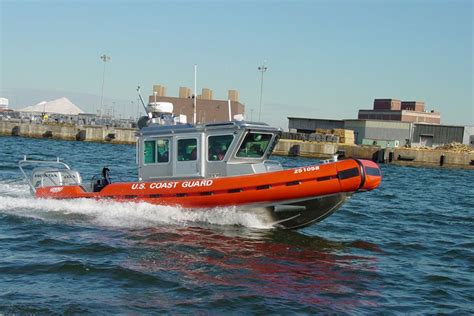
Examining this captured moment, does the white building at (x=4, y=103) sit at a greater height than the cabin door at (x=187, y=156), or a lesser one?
greater

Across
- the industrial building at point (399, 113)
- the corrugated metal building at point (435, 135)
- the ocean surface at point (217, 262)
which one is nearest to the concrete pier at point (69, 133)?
the corrugated metal building at point (435, 135)

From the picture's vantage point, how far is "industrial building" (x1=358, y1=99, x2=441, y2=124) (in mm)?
100875

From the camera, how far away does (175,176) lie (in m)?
13.7

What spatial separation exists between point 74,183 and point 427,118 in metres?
96.9

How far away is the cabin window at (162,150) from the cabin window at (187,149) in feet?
1.09

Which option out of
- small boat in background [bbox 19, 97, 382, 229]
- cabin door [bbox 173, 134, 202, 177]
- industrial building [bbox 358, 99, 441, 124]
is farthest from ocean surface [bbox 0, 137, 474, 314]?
industrial building [bbox 358, 99, 441, 124]

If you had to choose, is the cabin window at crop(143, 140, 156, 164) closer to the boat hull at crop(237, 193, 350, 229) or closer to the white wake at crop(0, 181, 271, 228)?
the white wake at crop(0, 181, 271, 228)

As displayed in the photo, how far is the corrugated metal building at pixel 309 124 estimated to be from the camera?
74.8m

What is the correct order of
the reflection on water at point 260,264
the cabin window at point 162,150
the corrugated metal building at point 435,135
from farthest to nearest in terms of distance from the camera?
1. the corrugated metal building at point 435,135
2. the cabin window at point 162,150
3. the reflection on water at point 260,264

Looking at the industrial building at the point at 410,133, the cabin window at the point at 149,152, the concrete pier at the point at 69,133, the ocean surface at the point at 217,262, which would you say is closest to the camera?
the ocean surface at the point at 217,262

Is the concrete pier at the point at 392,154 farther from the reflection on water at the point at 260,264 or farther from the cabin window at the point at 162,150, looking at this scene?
the reflection on water at the point at 260,264

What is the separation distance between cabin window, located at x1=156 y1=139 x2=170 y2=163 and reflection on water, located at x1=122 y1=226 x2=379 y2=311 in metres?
1.84

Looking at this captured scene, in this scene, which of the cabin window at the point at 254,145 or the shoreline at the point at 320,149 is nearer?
the cabin window at the point at 254,145

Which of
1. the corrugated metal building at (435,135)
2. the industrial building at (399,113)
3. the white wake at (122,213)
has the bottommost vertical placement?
the white wake at (122,213)
